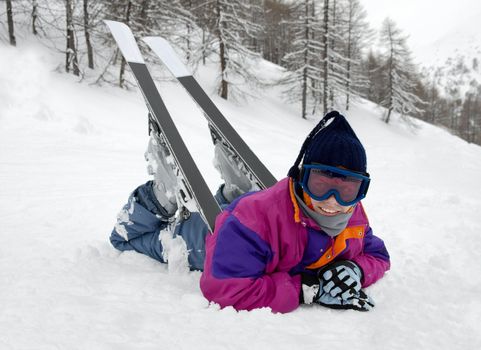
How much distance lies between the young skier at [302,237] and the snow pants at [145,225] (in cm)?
71

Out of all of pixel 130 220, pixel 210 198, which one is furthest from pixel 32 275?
pixel 210 198

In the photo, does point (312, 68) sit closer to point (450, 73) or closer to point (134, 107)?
point (134, 107)

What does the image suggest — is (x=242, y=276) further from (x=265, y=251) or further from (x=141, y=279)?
(x=141, y=279)

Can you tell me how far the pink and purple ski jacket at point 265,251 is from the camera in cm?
185

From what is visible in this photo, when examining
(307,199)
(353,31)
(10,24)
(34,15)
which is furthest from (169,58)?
(353,31)

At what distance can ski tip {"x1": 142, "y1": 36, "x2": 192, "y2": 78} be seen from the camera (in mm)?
4182

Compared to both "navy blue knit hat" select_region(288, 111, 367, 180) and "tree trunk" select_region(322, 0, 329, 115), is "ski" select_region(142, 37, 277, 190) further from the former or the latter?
"tree trunk" select_region(322, 0, 329, 115)

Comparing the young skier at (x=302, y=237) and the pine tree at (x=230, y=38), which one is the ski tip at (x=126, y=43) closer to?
the young skier at (x=302, y=237)

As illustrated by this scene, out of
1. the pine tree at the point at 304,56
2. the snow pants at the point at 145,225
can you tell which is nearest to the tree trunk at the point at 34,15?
the pine tree at the point at 304,56

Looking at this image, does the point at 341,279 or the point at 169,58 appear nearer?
the point at 341,279

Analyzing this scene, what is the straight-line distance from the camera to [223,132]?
339 cm

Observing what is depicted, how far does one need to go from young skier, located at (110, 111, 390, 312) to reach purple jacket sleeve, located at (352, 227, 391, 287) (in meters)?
0.01

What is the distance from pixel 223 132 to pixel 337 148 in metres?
1.68

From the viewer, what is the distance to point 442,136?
27.2 metres
